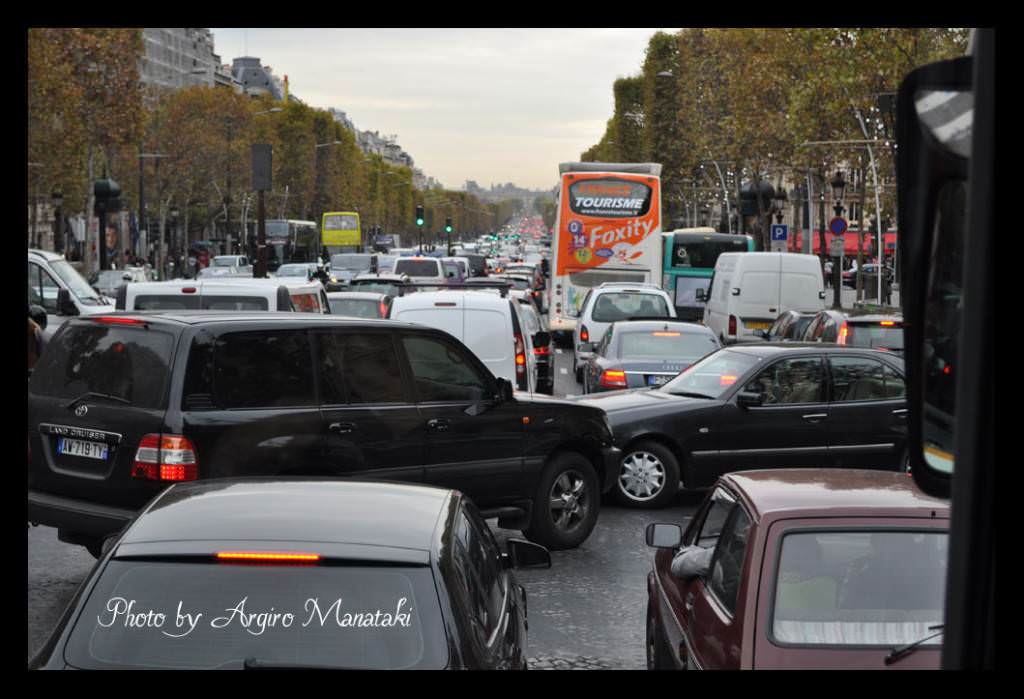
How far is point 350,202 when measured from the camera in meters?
131

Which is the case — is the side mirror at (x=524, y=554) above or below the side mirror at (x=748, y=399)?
above

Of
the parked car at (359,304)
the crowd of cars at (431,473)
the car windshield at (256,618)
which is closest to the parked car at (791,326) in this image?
the crowd of cars at (431,473)

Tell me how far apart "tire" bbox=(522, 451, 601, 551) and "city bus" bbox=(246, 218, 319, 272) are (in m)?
74.6

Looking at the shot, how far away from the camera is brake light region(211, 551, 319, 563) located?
4.16 meters

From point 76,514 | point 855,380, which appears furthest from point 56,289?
point 76,514

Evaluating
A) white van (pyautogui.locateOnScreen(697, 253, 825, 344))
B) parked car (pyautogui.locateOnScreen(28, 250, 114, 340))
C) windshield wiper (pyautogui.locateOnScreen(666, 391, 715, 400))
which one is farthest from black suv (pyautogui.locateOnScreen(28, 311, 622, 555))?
white van (pyautogui.locateOnScreen(697, 253, 825, 344))

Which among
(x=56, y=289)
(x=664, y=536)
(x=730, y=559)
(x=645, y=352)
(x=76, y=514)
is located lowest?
(x=76, y=514)

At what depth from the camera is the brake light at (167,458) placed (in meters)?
8.77

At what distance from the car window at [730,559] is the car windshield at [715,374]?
8.31m

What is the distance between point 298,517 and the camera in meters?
4.52

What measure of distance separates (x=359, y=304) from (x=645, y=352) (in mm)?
4944

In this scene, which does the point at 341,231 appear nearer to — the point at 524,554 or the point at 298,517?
the point at 524,554

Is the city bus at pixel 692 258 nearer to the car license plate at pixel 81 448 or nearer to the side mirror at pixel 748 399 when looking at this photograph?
the side mirror at pixel 748 399

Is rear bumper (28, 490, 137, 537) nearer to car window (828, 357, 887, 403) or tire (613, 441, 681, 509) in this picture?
tire (613, 441, 681, 509)
